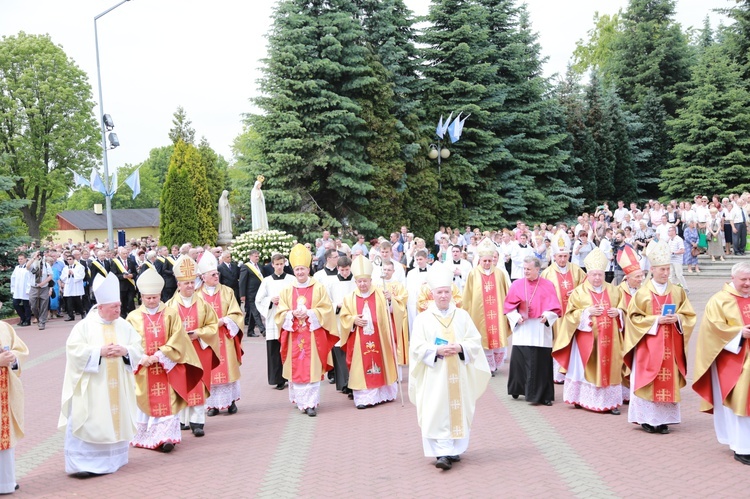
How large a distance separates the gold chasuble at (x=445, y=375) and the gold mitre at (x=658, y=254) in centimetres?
254

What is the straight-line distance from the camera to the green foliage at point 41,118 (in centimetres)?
4609

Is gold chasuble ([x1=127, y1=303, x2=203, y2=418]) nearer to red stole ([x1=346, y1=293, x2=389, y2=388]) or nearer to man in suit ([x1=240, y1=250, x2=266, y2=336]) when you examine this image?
red stole ([x1=346, y1=293, x2=389, y2=388])

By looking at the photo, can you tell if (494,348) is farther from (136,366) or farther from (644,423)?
(136,366)

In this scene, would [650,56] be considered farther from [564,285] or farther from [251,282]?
[564,285]

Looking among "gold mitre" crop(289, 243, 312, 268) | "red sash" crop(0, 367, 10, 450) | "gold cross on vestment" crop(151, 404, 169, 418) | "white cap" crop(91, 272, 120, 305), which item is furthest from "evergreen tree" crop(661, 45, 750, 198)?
"red sash" crop(0, 367, 10, 450)

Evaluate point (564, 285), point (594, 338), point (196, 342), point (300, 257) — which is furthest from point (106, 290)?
point (564, 285)

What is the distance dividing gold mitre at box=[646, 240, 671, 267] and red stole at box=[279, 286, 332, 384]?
4.43 metres

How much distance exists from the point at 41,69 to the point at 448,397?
4688 centimetres

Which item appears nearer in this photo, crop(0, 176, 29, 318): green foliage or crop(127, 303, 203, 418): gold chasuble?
crop(127, 303, 203, 418): gold chasuble

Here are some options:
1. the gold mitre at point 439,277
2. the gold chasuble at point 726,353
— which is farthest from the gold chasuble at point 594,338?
the gold mitre at point 439,277

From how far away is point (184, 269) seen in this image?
368 inches

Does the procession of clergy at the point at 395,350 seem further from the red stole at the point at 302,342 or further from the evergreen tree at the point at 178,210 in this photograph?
the evergreen tree at the point at 178,210

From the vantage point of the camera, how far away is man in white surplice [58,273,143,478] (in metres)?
7.46

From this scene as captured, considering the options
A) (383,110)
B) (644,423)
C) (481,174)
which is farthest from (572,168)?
(644,423)
